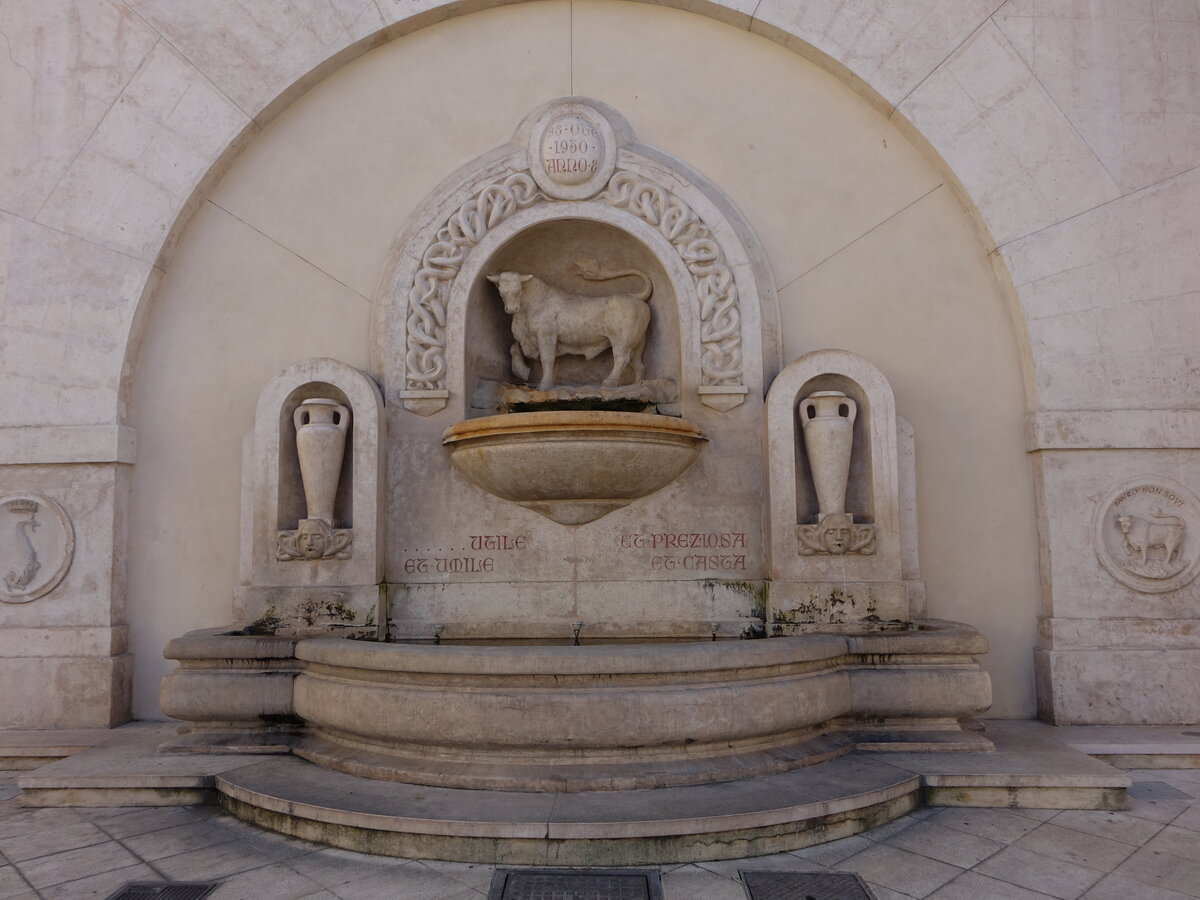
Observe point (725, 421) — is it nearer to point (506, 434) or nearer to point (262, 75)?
point (506, 434)

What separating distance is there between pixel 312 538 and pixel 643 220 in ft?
11.0

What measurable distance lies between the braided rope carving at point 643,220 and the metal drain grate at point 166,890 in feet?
11.6

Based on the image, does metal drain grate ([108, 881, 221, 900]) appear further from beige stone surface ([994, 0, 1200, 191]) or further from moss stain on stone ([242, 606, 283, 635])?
beige stone surface ([994, 0, 1200, 191])

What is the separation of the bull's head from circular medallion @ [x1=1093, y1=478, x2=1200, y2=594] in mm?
4429

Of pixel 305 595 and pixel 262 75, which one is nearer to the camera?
pixel 305 595

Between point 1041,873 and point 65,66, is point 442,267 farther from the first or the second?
point 1041,873

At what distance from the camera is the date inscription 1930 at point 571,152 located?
629 centimetres

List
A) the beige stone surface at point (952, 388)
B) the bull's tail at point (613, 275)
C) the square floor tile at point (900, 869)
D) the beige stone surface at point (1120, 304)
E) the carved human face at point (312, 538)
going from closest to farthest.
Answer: the square floor tile at point (900, 869) < the carved human face at point (312, 538) < the beige stone surface at point (1120, 304) < the beige stone surface at point (952, 388) < the bull's tail at point (613, 275)

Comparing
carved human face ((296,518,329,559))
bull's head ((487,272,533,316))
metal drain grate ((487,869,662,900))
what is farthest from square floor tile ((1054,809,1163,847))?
bull's head ((487,272,533,316))

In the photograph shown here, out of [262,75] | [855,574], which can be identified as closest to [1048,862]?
[855,574]

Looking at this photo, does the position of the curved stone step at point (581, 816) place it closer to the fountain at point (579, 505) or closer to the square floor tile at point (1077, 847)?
the fountain at point (579, 505)

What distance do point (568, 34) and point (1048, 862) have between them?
625cm

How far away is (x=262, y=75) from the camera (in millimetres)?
6363

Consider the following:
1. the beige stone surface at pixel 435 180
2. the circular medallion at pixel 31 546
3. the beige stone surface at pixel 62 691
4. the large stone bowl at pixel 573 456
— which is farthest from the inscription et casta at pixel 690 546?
the circular medallion at pixel 31 546
